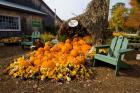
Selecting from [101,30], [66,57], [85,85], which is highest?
[101,30]

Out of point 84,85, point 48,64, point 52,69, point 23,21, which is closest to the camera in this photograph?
point 84,85

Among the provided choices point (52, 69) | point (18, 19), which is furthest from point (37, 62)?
point (18, 19)

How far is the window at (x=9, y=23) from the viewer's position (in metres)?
14.2

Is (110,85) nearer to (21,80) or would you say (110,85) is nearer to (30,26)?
(21,80)

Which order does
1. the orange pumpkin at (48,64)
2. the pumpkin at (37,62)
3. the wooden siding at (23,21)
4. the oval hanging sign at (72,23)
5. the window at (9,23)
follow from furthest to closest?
the window at (9,23)
the wooden siding at (23,21)
the oval hanging sign at (72,23)
the pumpkin at (37,62)
the orange pumpkin at (48,64)

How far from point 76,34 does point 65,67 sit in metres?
5.47

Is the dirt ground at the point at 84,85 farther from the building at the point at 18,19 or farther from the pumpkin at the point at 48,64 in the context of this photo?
the building at the point at 18,19

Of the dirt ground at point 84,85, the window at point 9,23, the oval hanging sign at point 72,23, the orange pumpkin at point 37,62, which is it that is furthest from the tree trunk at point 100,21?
the window at point 9,23

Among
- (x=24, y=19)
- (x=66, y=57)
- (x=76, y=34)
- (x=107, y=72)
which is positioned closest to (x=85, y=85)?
(x=107, y=72)

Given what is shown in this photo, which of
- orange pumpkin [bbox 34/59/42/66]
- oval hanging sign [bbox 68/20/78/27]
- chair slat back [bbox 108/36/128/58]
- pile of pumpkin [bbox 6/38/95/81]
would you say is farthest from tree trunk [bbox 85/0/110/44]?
orange pumpkin [bbox 34/59/42/66]

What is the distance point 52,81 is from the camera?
4867 millimetres

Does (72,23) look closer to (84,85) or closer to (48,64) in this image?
(48,64)

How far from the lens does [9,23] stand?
1488 cm

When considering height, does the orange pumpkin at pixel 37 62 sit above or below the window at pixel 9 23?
below
